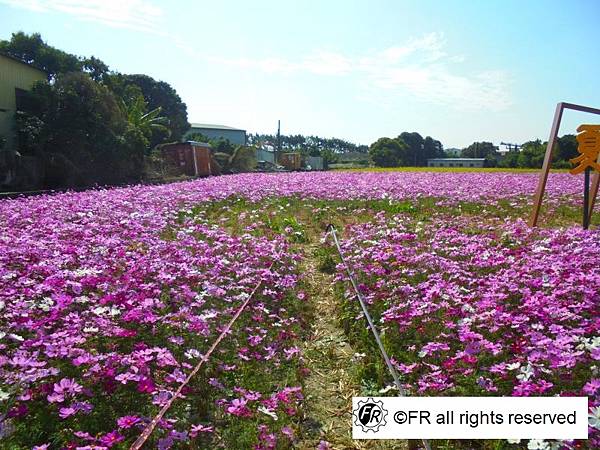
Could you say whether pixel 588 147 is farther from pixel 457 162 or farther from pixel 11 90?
pixel 457 162

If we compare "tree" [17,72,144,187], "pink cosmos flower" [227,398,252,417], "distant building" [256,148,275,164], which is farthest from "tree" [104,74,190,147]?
"pink cosmos flower" [227,398,252,417]

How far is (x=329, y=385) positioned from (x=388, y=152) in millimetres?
86644

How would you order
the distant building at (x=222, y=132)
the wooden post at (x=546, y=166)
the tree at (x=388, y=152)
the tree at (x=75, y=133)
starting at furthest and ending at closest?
the distant building at (x=222, y=132), the tree at (x=388, y=152), the tree at (x=75, y=133), the wooden post at (x=546, y=166)

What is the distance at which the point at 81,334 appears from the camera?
3619 mm

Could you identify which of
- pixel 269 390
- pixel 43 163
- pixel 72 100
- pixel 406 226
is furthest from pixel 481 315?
pixel 72 100

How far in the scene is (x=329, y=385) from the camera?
422cm

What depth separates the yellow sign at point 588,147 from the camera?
9156mm

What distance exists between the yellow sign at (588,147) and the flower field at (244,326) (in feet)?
7.00

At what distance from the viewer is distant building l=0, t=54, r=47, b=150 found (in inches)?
Result: 943

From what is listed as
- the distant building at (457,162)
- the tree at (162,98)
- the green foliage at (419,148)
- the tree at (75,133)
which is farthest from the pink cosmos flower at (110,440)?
the green foliage at (419,148)

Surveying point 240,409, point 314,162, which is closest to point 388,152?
point 314,162

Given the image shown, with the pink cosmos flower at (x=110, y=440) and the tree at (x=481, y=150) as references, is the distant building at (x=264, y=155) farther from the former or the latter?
the pink cosmos flower at (x=110, y=440)

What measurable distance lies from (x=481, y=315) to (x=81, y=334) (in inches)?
142

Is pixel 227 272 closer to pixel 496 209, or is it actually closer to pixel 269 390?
pixel 269 390
